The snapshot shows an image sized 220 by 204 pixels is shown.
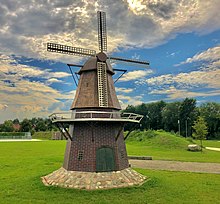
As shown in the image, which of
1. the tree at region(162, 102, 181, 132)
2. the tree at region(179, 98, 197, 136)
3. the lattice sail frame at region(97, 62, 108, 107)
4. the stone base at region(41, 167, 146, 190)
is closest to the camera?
the stone base at region(41, 167, 146, 190)

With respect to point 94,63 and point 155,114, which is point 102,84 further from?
point 155,114

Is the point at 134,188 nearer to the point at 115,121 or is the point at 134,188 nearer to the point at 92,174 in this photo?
the point at 92,174

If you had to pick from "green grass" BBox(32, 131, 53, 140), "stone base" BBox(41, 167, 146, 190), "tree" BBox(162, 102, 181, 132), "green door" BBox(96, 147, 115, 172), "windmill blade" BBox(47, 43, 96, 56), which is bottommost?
"green grass" BBox(32, 131, 53, 140)

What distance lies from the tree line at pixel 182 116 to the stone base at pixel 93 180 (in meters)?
61.2

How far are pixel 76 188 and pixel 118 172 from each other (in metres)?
2.92

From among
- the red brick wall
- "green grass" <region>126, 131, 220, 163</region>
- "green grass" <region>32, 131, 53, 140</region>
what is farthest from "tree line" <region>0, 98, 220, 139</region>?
the red brick wall

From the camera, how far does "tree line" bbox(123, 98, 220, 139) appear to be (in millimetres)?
80312

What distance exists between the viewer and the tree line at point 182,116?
8031 cm

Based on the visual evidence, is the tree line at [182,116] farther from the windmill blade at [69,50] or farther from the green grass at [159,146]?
the windmill blade at [69,50]

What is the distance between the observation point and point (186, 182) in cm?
1730

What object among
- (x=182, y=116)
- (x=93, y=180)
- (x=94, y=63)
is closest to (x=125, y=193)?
(x=93, y=180)

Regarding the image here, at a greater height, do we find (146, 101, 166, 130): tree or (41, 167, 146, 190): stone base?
(146, 101, 166, 130): tree

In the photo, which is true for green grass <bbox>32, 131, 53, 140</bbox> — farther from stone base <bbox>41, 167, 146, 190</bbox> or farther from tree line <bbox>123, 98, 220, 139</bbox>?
stone base <bbox>41, 167, 146, 190</bbox>

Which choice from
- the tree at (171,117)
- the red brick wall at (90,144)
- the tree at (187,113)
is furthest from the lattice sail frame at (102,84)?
the tree at (171,117)
